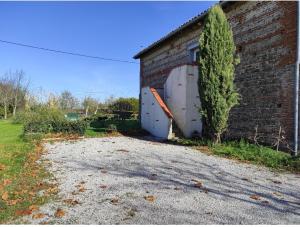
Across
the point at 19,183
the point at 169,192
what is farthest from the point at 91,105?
the point at 169,192

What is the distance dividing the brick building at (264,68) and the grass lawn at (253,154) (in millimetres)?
1110

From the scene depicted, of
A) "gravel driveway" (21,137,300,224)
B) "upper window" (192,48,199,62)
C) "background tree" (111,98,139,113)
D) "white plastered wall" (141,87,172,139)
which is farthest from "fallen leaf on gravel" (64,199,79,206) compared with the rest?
"background tree" (111,98,139,113)

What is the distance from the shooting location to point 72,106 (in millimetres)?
42219

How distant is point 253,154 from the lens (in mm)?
8992

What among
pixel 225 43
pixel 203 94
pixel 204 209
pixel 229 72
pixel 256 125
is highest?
pixel 225 43

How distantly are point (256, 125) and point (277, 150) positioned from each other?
1682 millimetres

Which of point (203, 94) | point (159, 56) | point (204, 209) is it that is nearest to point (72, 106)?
point (159, 56)

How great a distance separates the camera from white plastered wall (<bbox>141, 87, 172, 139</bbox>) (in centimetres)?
1343

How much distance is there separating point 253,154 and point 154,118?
21.6ft

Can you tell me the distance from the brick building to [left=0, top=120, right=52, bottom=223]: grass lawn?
7209 mm

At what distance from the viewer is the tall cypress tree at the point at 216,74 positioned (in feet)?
34.8

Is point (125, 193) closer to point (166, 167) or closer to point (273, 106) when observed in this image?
point (166, 167)

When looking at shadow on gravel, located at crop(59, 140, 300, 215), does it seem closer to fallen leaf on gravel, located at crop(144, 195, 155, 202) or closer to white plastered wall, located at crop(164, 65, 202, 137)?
fallen leaf on gravel, located at crop(144, 195, 155, 202)

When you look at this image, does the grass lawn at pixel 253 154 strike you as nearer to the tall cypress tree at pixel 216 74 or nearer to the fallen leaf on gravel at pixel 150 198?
the tall cypress tree at pixel 216 74
